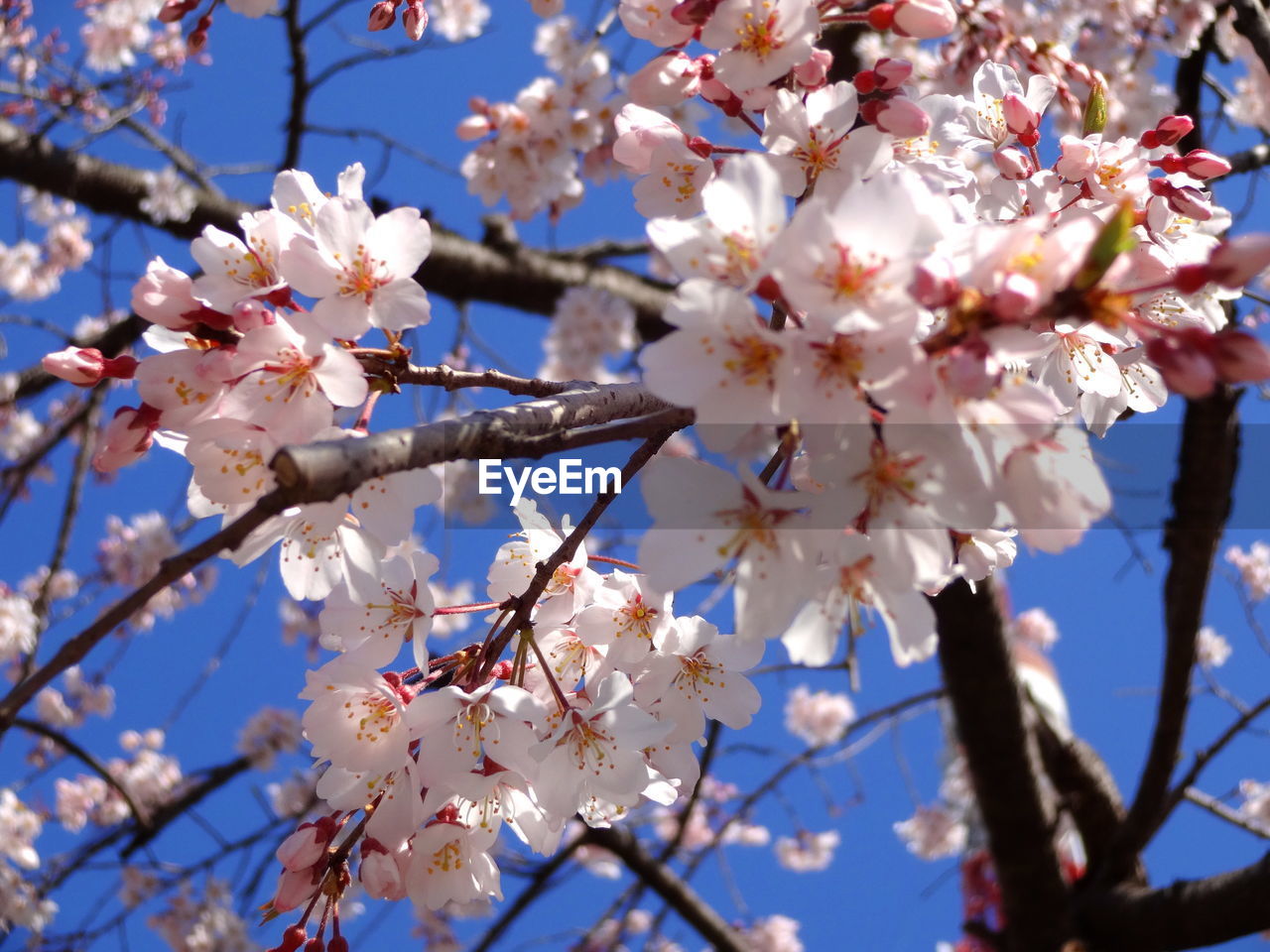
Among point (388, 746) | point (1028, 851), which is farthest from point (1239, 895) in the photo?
point (388, 746)

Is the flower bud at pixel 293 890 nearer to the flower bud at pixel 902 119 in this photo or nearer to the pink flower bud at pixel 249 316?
the pink flower bud at pixel 249 316

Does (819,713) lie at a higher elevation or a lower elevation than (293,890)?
higher

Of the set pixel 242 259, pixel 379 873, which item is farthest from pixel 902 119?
pixel 379 873

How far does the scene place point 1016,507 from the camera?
666 mm

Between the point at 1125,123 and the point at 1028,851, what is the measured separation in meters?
2.65

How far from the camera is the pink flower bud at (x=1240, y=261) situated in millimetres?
580

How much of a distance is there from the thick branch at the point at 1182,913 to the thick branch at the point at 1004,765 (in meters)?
0.10

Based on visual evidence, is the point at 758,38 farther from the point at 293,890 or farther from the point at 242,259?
the point at 293,890

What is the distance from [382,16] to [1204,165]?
1.09 meters

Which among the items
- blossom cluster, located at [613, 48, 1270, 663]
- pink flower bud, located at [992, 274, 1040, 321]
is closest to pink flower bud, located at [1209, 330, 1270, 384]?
blossom cluster, located at [613, 48, 1270, 663]

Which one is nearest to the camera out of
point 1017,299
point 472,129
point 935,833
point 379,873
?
point 1017,299

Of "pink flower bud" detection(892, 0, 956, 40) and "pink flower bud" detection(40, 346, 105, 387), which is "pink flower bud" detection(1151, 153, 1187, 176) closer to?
"pink flower bud" detection(892, 0, 956, 40)

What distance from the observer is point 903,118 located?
3.08ft

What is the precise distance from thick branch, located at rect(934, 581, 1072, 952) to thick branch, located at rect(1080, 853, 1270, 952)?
0.34 feet
